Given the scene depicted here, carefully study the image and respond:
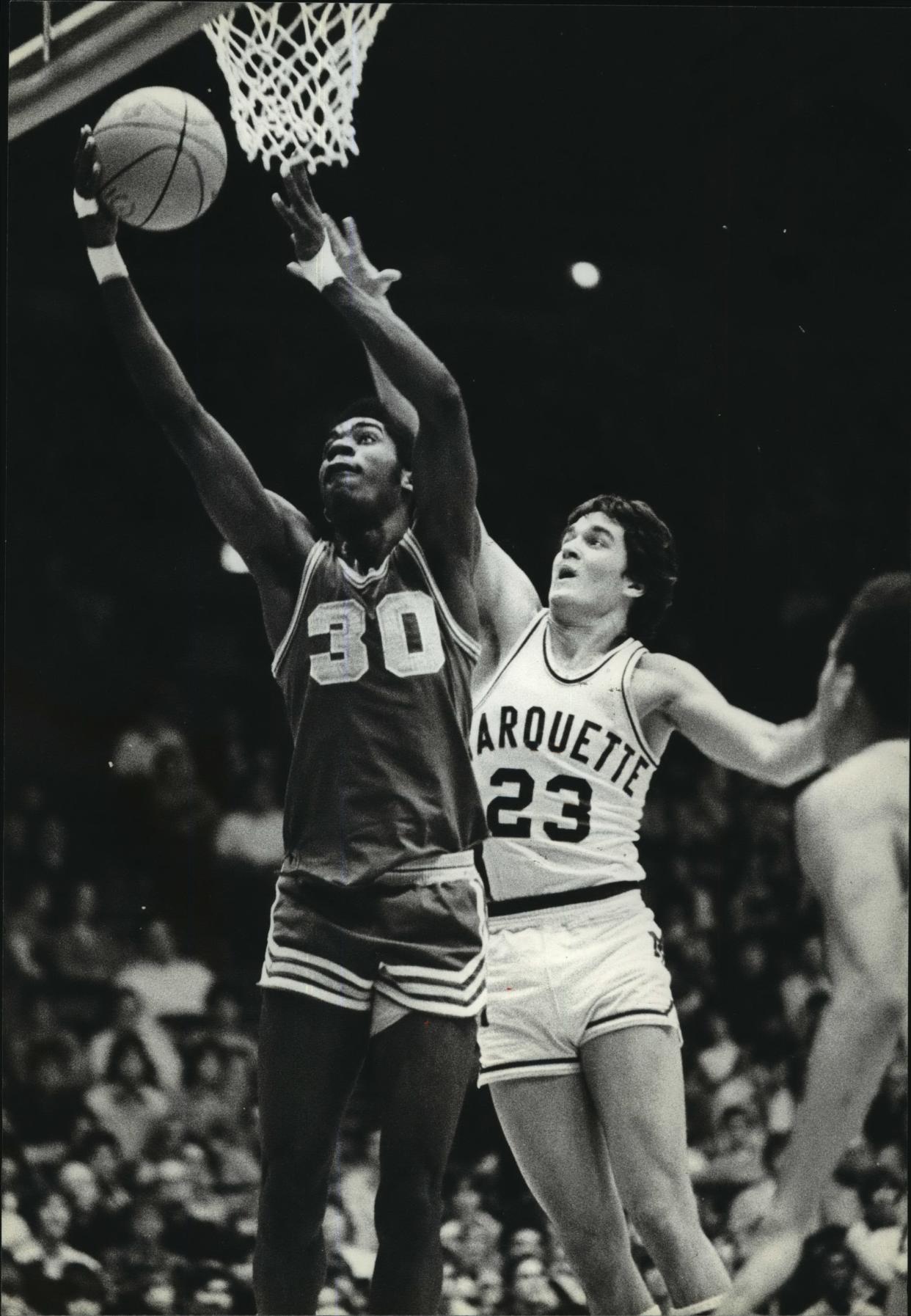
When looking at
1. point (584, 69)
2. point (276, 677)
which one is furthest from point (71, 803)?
point (584, 69)


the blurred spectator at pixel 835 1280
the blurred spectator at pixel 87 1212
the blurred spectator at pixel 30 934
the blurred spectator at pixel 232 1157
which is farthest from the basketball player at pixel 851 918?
the blurred spectator at pixel 30 934

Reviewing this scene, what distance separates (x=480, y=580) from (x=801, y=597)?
0.95 m

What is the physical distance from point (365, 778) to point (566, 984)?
75cm

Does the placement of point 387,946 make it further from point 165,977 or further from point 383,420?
point 383,420

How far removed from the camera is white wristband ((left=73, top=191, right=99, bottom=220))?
450cm

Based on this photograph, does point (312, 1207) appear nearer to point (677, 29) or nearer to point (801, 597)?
point (801, 597)

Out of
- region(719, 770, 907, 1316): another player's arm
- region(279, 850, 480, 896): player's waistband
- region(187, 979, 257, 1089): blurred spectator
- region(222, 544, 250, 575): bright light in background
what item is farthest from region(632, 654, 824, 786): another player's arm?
region(187, 979, 257, 1089): blurred spectator

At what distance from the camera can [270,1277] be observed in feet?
13.1

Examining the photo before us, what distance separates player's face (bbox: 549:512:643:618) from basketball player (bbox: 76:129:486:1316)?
321mm

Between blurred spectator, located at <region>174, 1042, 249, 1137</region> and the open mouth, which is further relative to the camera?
blurred spectator, located at <region>174, 1042, 249, 1137</region>

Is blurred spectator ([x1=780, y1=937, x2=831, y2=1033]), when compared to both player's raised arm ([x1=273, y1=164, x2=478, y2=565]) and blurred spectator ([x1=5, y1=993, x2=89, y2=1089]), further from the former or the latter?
blurred spectator ([x1=5, y1=993, x2=89, y2=1089])

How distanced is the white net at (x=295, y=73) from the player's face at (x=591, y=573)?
1293mm

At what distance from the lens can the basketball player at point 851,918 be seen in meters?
4.27

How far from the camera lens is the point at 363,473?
14.1 feet
